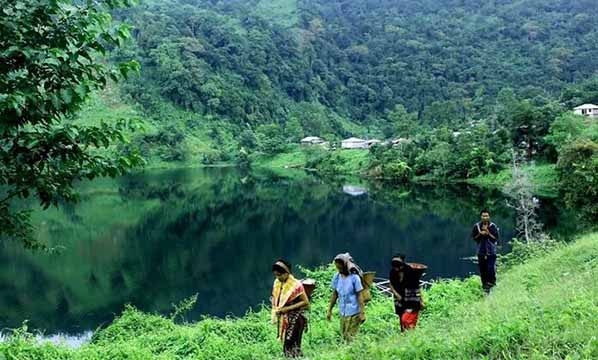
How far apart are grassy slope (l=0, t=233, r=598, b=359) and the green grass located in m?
40.3

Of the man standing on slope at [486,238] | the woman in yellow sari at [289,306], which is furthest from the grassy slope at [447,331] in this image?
the man standing on slope at [486,238]

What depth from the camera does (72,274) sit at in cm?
2759

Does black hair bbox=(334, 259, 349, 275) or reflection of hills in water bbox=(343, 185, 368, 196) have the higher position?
black hair bbox=(334, 259, 349, 275)

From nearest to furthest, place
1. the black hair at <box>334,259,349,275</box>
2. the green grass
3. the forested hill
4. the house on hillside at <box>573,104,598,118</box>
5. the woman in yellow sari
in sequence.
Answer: the woman in yellow sari, the black hair at <box>334,259,349,275</box>, the green grass, the house on hillside at <box>573,104,598,118</box>, the forested hill

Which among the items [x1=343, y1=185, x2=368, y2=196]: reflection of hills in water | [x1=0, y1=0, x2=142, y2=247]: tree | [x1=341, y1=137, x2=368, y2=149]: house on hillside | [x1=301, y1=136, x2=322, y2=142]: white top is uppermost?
[x1=0, y1=0, x2=142, y2=247]: tree

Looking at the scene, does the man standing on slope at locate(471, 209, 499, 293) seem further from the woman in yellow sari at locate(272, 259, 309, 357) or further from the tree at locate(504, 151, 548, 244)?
the tree at locate(504, 151, 548, 244)

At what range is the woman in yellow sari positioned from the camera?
7156 mm

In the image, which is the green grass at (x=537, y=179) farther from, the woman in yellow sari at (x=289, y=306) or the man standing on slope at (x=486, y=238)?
the woman in yellow sari at (x=289, y=306)

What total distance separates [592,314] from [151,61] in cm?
13863

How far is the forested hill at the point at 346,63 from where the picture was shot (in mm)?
131750

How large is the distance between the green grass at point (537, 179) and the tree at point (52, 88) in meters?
49.3

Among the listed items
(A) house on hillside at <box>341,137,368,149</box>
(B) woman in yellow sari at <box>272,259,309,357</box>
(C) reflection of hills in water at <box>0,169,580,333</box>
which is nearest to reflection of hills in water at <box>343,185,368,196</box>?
(C) reflection of hills in water at <box>0,169,580,333</box>

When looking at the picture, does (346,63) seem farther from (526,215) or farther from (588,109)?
(526,215)

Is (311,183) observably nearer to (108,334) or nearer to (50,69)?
(108,334)
